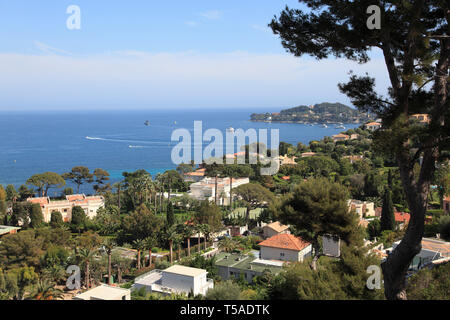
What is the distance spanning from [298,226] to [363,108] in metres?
5.98

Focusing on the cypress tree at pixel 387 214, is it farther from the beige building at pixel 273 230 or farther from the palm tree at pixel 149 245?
the palm tree at pixel 149 245

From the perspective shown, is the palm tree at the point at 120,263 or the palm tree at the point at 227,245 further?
the palm tree at the point at 227,245

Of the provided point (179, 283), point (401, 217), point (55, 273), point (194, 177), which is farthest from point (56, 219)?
point (401, 217)

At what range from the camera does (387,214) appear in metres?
21.9

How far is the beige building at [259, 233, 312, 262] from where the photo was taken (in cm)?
1831

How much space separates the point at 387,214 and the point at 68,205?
20892mm

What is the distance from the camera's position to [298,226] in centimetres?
1148

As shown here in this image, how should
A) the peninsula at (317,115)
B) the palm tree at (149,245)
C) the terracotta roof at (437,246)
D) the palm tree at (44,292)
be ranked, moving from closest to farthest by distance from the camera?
the palm tree at (44,292) < the terracotta roof at (437,246) < the palm tree at (149,245) < the peninsula at (317,115)

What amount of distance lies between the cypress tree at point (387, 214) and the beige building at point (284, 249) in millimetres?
5749

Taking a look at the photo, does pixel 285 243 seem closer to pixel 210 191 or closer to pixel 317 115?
pixel 210 191

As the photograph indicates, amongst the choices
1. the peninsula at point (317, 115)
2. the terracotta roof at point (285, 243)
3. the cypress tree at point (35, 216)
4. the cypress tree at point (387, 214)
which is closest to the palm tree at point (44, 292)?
the terracotta roof at point (285, 243)

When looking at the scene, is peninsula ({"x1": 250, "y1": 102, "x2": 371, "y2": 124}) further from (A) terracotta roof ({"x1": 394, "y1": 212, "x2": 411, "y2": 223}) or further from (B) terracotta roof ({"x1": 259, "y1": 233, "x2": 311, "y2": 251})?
(B) terracotta roof ({"x1": 259, "y1": 233, "x2": 311, "y2": 251})

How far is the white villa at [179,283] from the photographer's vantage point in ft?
46.5

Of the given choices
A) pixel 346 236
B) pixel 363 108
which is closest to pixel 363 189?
pixel 346 236
